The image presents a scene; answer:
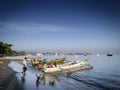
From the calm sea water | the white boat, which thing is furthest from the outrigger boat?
the calm sea water

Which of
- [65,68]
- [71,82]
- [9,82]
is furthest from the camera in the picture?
[65,68]

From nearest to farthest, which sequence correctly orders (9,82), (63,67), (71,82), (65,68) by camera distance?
(9,82) → (71,82) → (63,67) → (65,68)

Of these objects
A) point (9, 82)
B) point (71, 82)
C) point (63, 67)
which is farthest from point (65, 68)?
point (9, 82)

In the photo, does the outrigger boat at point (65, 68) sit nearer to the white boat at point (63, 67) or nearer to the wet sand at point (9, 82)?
the white boat at point (63, 67)

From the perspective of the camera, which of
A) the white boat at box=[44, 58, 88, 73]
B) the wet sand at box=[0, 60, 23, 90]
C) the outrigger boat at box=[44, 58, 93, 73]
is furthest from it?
the outrigger boat at box=[44, 58, 93, 73]

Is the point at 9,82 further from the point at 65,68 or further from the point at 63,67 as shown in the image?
the point at 65,68

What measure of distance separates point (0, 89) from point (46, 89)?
5139 mm

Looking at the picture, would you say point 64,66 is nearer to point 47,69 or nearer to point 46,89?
point 47,69

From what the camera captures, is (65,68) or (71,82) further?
(65,68)

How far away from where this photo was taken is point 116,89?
22906 mm

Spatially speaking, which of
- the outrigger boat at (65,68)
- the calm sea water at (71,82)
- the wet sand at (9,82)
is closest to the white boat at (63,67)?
the outrigger boat at (65,68)

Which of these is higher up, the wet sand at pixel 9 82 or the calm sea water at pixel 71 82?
the wet sand at pixel 9 82

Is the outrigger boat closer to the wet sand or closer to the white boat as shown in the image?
the white boat

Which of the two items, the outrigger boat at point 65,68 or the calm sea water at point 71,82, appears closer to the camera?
the calm sea water at point 71,82
